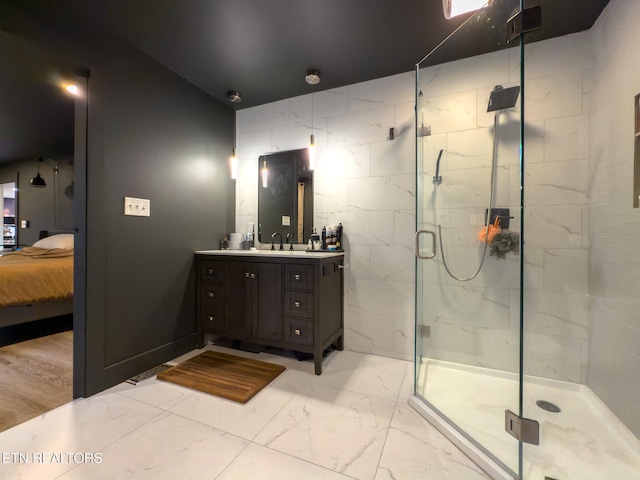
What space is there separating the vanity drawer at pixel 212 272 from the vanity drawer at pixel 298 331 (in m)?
0.71

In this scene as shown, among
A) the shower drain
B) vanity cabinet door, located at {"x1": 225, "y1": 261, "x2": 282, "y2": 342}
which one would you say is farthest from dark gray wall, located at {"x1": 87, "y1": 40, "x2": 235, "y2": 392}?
the shower drain

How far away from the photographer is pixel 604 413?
1.46 metres

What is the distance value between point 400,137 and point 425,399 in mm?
1934

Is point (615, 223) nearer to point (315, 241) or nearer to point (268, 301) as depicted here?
point (315, 241)

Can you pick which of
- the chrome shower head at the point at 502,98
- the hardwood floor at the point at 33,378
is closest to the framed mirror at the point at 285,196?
the chrome shower head at the point at 502,98

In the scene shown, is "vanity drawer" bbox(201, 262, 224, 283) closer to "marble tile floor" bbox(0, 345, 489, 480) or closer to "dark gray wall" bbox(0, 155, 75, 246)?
"marble tile floor" bbox(0, 345, 489, 480)

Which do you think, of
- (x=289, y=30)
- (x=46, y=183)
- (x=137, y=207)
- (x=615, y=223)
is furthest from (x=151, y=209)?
(x=46, y=183)

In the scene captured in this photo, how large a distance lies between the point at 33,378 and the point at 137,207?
1.40 metres

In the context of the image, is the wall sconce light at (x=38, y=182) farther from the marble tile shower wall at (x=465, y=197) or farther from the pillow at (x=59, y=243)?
the marble tile shower wall at (x=465, y=197)

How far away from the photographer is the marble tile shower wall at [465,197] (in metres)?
1.74

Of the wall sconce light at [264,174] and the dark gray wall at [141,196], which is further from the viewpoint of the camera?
the wall sconce light at [264,174]

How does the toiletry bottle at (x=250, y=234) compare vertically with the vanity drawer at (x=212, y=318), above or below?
above

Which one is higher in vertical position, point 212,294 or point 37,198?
point 37,198

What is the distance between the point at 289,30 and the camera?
1718 millimetres
